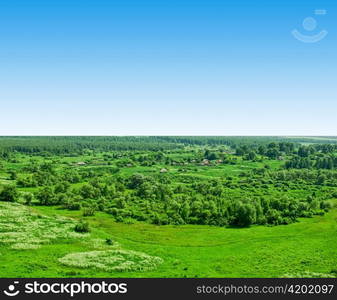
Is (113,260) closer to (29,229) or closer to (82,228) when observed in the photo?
(82,228)

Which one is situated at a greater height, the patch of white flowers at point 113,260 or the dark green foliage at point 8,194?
the dark green foliage at point 8,194

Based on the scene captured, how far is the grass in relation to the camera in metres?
50.7

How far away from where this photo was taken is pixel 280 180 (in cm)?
16375

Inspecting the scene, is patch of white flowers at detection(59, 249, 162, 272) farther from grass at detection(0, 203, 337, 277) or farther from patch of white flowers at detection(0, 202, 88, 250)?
patch of white flowers at detection(0, 202, 88, 250)

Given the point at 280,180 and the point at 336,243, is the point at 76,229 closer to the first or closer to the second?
the point at 336,243

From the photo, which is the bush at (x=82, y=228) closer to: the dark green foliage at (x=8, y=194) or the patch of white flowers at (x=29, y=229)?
the patch of white flowers at (x=29, y=229)

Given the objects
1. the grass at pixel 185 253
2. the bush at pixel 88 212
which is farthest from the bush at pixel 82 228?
the bush at pixel 88 212

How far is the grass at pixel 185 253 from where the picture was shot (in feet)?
166

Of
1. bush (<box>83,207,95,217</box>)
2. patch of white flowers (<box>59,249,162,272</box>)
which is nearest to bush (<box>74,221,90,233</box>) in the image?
patch of white flowers (<box>59,249,162,272</box>)

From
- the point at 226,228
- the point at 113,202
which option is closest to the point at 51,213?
the point at 113,202

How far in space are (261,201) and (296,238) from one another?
94.1 ft

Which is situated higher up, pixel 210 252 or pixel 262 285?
pixel 262 285

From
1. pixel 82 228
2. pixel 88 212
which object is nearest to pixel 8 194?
pixel 88 212

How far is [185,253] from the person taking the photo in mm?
61938
